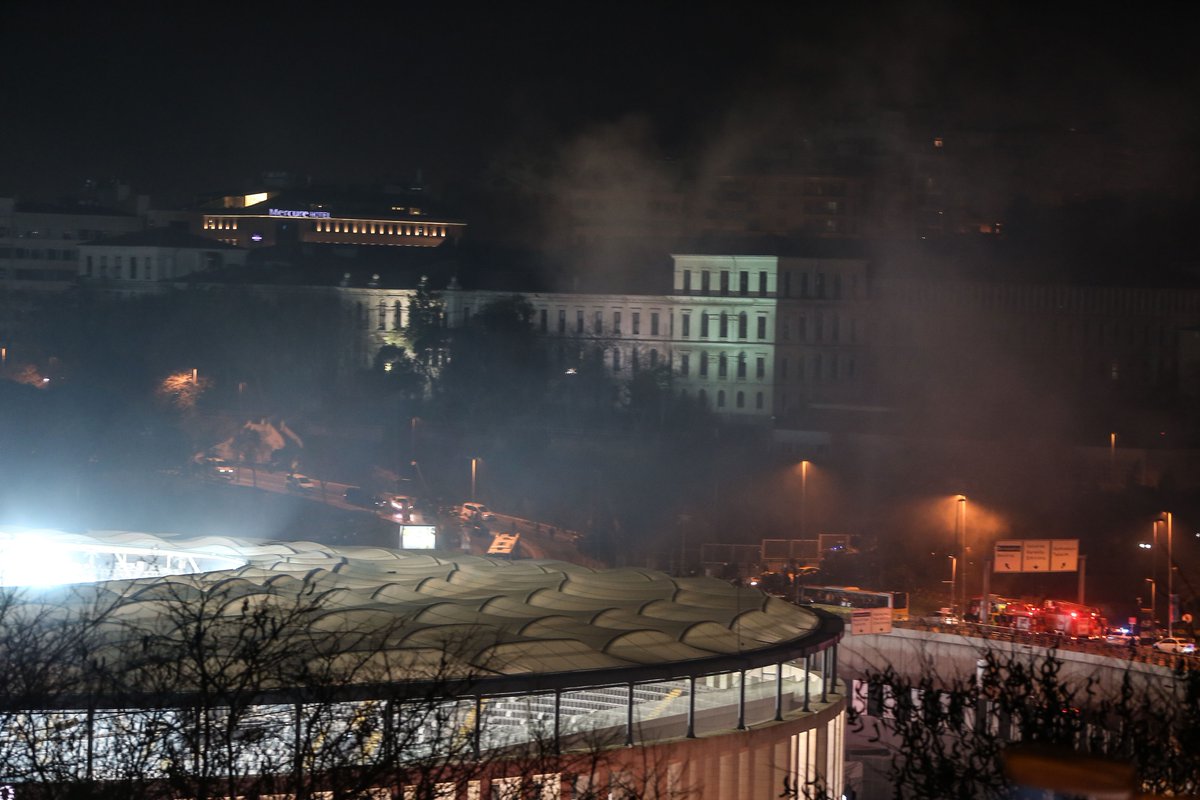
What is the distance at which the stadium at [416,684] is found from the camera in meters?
9.79

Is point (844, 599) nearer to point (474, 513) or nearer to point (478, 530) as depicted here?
point (478, 530)

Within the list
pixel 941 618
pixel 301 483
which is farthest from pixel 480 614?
pixel 301 483

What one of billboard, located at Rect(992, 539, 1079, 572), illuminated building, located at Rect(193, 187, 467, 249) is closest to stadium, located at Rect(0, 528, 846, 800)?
billboard, located at Rect(992, 539, 1079, 572)

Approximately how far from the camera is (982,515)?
40562 mm

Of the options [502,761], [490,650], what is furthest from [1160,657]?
[502,761]

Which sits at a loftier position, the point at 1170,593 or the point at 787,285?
the point at 787,285

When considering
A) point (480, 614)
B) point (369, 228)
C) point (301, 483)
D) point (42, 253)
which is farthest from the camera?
point (369, 228)

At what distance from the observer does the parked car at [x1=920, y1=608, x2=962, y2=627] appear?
3006 cm

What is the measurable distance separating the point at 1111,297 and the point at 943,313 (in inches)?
219

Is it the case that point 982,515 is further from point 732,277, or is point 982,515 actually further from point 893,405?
point 732,277

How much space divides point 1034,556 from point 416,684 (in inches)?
836

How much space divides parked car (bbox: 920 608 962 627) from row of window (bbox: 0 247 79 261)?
55.3m

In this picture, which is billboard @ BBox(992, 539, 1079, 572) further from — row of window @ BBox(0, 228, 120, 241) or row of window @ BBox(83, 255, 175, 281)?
row of window @ BBox(0, 228, 120, 241)

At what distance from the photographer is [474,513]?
3944cm
